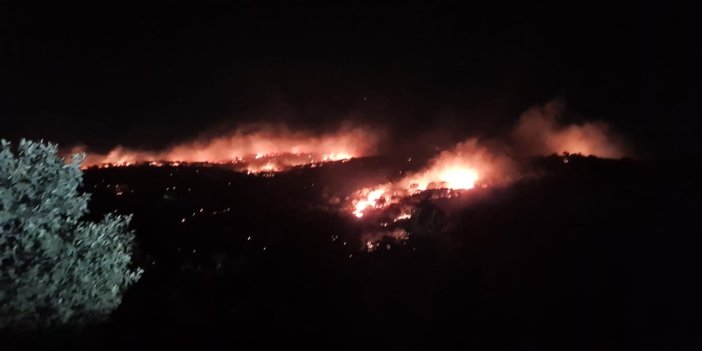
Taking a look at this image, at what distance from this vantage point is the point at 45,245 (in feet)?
43.5

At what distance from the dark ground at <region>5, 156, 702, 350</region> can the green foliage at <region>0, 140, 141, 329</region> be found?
1084mm

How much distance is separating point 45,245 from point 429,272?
15.9m

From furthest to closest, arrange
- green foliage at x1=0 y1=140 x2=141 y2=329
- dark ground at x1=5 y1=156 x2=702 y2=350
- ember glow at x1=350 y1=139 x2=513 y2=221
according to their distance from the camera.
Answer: ember glow at x1=350 y1=139 x2=513 y2=221, dark ground at x1=5 y1=156 x2=702 y2=350, green foliage at x1=0 y1=140 x2=141 y2=329

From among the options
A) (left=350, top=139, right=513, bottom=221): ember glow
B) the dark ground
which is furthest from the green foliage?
(left=350, top=139, right=513, bottom=221): ember glow

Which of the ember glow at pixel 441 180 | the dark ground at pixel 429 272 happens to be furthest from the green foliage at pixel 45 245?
the ember glow at pixel 441 180

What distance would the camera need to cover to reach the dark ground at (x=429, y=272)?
2084cm

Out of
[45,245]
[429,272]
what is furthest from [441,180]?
[45,245]

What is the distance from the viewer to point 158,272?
25.6m

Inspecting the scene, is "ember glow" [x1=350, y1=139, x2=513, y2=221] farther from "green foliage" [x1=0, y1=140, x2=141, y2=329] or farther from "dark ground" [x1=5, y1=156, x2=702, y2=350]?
"green foliage" [x1=0, y1=140, x2=141, y2=329]

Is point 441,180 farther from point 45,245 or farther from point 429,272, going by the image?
A: point 45,245

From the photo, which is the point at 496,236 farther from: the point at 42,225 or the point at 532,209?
the point at 42,225

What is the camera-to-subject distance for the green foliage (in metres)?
13.2

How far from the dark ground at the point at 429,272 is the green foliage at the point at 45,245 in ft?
3.56

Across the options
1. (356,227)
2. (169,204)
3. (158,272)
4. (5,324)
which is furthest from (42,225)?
(169,204)
